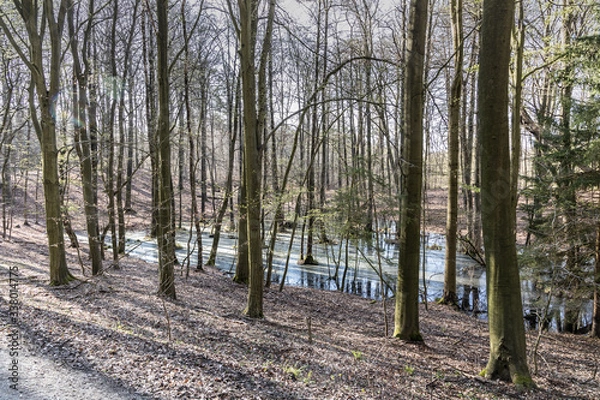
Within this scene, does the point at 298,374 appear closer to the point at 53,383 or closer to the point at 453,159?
the point at 53,383

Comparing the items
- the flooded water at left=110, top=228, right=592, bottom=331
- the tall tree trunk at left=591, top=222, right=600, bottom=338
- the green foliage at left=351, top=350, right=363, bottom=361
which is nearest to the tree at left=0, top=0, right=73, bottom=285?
the flooded water at left=110, top=228, right=592, bottom=331

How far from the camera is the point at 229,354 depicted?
15.0ft

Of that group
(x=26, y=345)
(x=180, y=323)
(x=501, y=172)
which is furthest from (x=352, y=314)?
(x=26, y=345)

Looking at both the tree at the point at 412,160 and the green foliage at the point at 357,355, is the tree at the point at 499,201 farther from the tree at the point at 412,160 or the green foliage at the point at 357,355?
the green foliage at the point at 357,355

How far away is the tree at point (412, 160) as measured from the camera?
5.57m

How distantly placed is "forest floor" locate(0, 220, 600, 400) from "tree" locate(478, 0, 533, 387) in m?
0.51

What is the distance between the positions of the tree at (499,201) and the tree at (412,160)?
4.54 feet

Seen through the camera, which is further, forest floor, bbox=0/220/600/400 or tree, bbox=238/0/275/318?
tree, bbox=238/0/275/318

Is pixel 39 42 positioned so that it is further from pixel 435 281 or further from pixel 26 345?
pixel 435 281

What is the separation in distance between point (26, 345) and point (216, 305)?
3.67 m

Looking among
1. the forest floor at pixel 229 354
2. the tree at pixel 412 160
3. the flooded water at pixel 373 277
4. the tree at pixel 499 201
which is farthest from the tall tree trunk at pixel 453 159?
the tree at pixel 499 201

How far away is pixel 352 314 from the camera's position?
880cm

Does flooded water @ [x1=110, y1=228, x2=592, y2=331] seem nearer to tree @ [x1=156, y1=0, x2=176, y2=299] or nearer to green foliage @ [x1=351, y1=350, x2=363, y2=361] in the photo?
tree @ [x1=156, y1=0, x2=176, y2=299]

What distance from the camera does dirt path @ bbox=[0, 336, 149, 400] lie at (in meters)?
3.24
